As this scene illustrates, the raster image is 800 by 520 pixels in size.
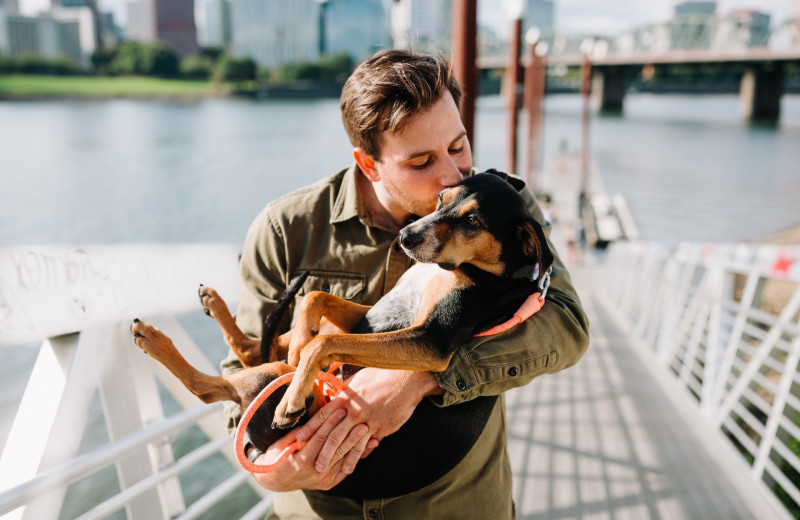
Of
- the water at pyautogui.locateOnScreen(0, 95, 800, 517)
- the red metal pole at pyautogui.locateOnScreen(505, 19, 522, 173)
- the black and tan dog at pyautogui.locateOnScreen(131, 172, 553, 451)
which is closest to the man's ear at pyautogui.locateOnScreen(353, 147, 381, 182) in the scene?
the black and tan dog at pyautogui.locateOnScreen(131, 172, 553, 451)

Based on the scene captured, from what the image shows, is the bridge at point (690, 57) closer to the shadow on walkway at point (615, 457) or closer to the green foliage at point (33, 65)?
the green foliage at point (33, 65)

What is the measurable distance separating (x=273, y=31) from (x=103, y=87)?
102 feet

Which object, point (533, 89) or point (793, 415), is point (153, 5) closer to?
point (533, 89)

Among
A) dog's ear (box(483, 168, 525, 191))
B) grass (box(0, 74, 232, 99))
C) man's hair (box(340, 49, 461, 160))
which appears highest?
grass (box(0, 74, 232, 99))

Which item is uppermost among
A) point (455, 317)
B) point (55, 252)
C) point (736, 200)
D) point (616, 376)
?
point (55, 252)

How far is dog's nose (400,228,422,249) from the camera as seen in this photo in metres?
1.63

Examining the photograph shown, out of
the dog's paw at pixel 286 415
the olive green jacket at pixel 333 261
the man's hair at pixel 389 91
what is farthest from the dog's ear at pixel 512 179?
the dog's paw at pixel 286 415

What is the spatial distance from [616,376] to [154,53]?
5024cm

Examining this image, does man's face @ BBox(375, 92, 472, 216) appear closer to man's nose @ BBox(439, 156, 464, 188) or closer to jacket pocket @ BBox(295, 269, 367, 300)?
man's nose @ BBox(439, 156, 464, 188)

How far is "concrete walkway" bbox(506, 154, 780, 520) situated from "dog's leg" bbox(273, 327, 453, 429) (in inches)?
90.0

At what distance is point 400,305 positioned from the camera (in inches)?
70.8

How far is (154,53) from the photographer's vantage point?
48.1m

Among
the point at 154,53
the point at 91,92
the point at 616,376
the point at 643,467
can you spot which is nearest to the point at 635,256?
the point at 616,376

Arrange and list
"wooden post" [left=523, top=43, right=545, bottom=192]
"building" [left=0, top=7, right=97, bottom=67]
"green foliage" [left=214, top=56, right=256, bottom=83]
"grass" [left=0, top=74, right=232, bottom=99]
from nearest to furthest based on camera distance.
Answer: "wooden post" [left=523, top=43, right=545, bottom=192]
"building" [left=0, top=7, right=97, bottom=67]
"grass" [left=0, top=74, right=232, bottom=99]
"green foliage" [left=214, top=56, right=256, bottom=83]
